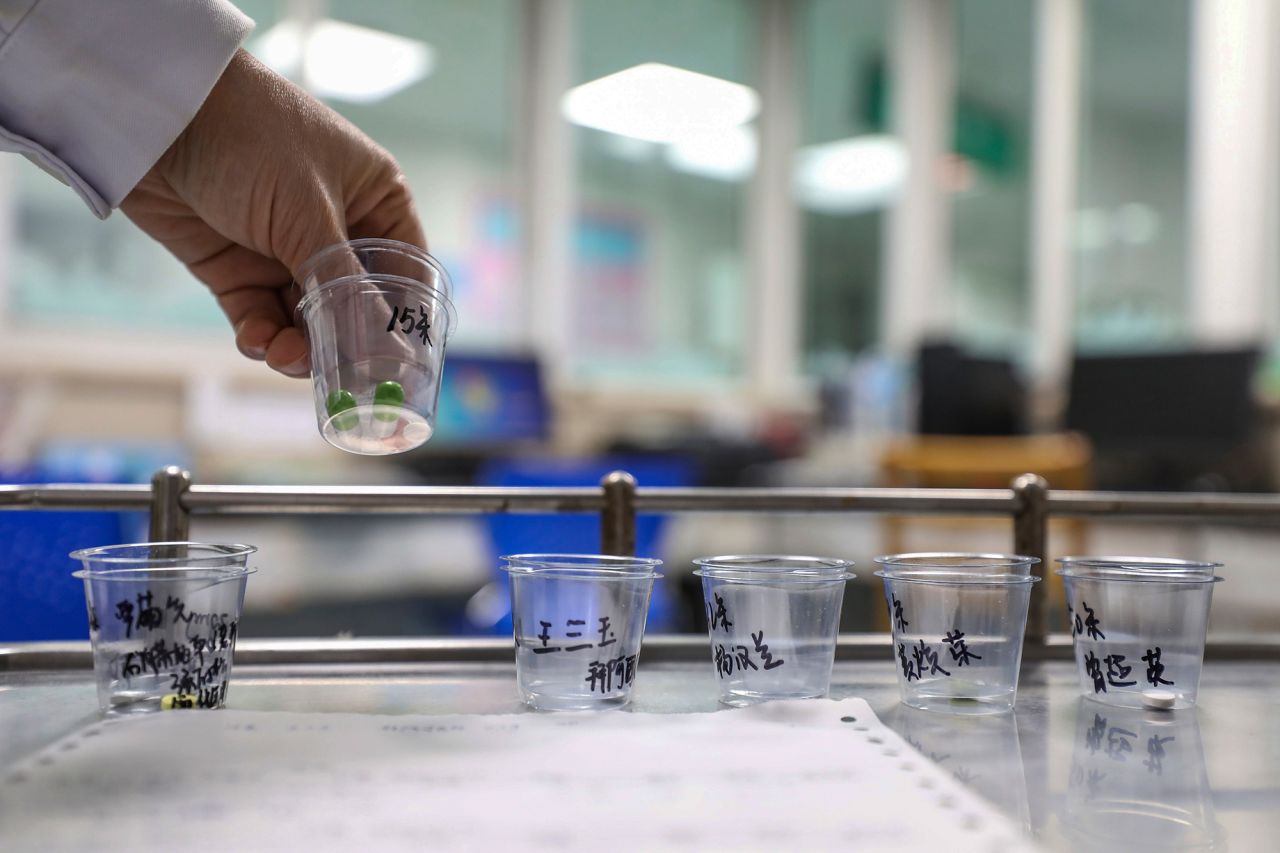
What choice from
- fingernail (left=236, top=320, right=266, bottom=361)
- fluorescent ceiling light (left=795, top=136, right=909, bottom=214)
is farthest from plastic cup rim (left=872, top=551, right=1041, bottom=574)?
fluorescent ceiling light (left=795, top=136, right=909, bottom=214)

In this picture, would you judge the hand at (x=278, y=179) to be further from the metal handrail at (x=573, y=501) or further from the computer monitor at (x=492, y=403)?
the computer monitor at (x=492, y=403)

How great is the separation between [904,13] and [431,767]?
527cm

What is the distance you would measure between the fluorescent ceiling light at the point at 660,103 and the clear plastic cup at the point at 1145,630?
4761 millimetres

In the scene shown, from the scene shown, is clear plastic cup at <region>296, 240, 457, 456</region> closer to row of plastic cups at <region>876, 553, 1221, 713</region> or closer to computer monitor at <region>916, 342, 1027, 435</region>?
row of plastic cups at <region>876, 553, 1221, 713</region>

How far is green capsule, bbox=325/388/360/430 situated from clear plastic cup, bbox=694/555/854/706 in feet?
0.77

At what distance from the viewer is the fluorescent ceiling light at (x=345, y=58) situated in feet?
13.9

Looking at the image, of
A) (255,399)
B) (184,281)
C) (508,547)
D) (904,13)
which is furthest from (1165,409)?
(184,281)

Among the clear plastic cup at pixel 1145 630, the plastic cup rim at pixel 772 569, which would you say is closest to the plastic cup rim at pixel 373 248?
the plastic cup rim at pixel 772 569

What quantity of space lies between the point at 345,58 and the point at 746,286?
2.42 m

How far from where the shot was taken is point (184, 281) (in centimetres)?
415

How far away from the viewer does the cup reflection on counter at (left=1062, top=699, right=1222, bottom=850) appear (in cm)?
40

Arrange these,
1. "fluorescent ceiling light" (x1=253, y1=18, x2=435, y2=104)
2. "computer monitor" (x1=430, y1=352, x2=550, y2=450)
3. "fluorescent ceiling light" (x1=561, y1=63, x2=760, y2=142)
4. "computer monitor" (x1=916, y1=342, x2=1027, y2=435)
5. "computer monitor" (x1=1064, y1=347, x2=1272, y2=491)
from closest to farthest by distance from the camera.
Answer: "computer monitor" (x1=1064, y1=347, x2=1272, y2=491) < "computer monitor" (x1=916, y1=342, x2=1027, y2=435) < "computer monitor" (x1=430, y1=352, x2=550, y2=450) < "fluorescent ceiling light" (x1=253, y1=18, x2=435, y2=104) < "fluorescent ceiling light" (x1=561, y1=63, x2=760, y2=142)

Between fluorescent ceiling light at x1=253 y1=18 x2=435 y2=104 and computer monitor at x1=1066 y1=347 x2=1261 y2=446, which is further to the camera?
fluorescent ceiling light at x1=253 y1=18 x2=435 y2=104

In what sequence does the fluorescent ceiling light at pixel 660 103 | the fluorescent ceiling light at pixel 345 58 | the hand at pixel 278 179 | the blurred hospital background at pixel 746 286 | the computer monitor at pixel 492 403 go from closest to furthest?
the hand at pixel 278 179 → the blurred hospital background at pixel 746 286 → the computer monitor at pixel 492 403 → the fluorescent ceiling light at pixel 345 58 → the fluorescent ceiling light at pixel 660 103
